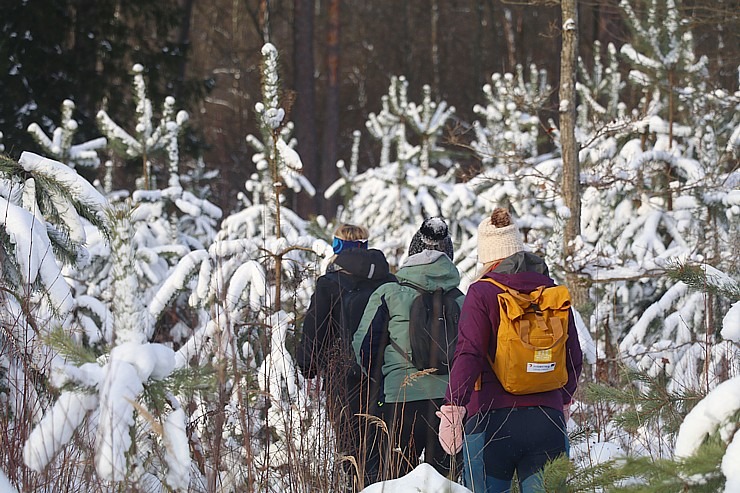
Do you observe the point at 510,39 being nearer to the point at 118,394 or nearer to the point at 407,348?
the point at 407,348

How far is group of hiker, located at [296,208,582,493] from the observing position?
3.45 meters

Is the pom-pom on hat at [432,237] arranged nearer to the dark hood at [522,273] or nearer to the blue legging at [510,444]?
the dark hood at [522,273]

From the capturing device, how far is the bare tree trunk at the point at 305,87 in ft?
59.2

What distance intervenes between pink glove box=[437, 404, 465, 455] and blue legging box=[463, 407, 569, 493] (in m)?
0.06

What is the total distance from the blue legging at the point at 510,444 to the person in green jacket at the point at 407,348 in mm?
610

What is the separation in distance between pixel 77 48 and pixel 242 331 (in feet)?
34.4

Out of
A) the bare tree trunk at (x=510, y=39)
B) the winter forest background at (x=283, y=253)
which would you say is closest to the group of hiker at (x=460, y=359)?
the winter forest background at (x=283, y=253)

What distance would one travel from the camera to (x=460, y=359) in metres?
3.45

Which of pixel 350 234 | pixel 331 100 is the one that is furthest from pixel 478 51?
pixel 350 234

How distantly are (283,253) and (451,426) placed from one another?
2.19 metres

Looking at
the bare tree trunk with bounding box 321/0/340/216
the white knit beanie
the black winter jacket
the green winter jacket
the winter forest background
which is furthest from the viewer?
the bare tree trunk with bounding box 321/0/340/216

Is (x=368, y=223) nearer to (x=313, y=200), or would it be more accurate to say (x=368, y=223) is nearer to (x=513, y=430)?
(x=313, y=200)

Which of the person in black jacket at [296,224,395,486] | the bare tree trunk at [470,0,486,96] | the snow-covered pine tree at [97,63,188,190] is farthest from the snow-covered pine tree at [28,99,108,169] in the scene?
the bare tree trunk at [470,0,486,96]

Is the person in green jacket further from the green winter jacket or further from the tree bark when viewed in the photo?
the tree bark
